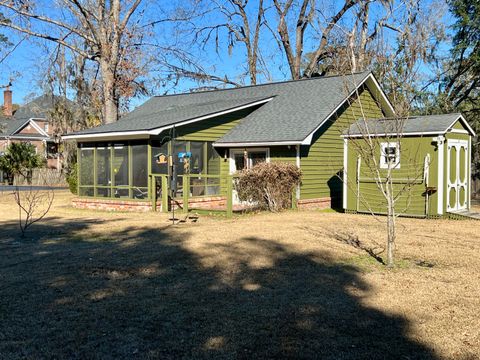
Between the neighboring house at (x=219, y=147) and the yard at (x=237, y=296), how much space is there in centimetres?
615

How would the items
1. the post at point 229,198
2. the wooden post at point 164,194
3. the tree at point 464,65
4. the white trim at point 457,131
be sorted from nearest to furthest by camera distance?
the white trim at point 457,131 < the post at point 229,198 < the wooden post at point 164,194 < the tree at point 464,65

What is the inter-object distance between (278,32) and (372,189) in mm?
21406

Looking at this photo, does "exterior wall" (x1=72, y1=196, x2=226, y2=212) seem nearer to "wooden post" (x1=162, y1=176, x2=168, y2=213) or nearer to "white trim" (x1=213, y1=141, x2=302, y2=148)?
"wooden post" (x1=162, y1=176, x2=168, y2=213)

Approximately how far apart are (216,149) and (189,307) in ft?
43.9

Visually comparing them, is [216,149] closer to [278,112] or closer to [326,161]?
[278,112]

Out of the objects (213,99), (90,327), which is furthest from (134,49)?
(90,327)

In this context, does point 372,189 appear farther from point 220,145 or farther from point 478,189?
point 478,189

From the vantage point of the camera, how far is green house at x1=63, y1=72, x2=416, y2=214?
16688 millimetres

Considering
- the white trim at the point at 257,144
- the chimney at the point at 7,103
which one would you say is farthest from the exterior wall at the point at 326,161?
the chimney at the point at 7,103

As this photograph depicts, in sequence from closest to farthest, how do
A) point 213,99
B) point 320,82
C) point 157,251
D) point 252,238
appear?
1. point 157,251
2. point 252,238
3. point 320,82
4. point 213,99

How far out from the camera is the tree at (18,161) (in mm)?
35562

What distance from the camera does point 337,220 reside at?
1338 cm

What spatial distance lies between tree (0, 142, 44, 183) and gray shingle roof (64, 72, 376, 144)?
722 inches

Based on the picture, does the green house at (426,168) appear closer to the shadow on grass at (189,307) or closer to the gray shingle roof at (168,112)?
the gray shingle roof at (168,112)
